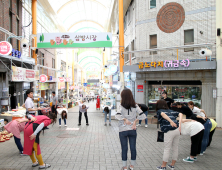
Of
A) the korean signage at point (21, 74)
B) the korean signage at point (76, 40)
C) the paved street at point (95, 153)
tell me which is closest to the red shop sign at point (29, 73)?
the korean signage at point (21, 74)

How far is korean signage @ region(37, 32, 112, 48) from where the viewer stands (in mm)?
13219

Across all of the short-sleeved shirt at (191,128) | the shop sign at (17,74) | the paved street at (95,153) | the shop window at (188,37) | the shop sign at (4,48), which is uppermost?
the shop window at (188,37)

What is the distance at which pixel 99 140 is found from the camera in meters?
7.61

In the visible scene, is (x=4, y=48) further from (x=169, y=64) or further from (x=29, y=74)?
(x=169, y=64)

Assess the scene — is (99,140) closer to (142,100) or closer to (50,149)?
(50,149)

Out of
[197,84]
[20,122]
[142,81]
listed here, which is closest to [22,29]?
[142,81]

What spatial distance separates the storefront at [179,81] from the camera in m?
11.6

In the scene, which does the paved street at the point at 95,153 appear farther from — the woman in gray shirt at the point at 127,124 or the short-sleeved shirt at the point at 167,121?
the short-sleeved shirt at the point at 167,121

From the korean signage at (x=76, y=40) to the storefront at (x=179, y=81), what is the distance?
2.46 metres

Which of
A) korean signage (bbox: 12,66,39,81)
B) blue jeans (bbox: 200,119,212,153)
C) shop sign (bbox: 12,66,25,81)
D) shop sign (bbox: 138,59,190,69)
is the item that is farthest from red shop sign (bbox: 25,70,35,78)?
blue jeans (bbox: 200,119,212,153)

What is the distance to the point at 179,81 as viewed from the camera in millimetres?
13445

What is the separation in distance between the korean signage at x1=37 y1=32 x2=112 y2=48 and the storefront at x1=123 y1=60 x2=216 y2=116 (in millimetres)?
2457

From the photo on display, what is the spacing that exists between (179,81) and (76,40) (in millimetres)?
7611

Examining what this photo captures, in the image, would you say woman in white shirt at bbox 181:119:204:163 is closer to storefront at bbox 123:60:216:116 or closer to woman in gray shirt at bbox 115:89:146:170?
woman in gray shirt at bbox 115:89:146:170
